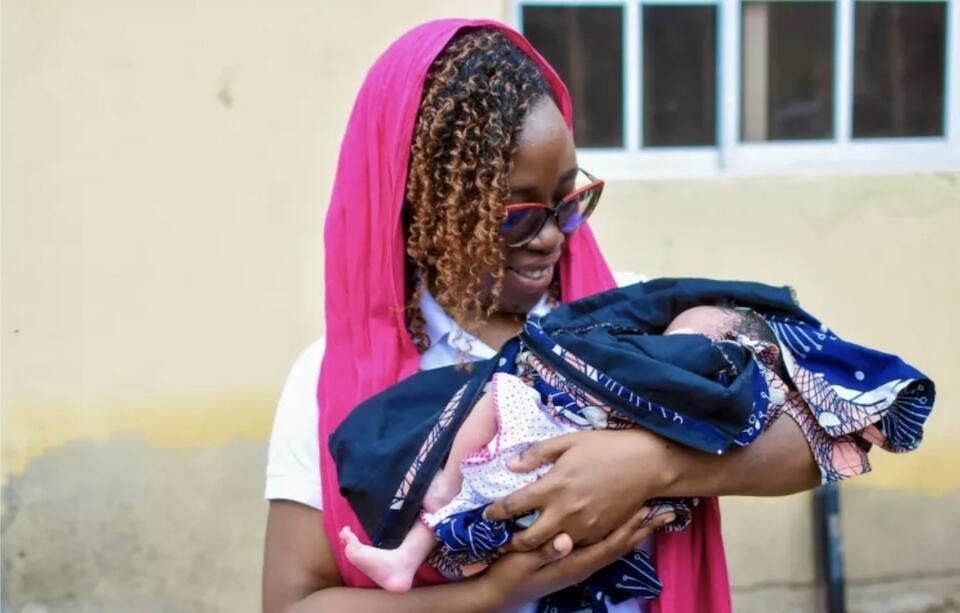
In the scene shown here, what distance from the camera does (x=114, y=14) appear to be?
3.45 m

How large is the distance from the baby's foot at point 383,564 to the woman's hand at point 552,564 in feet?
0.36

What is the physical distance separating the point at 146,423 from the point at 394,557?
2.28 meters

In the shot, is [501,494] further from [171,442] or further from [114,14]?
[114,14]

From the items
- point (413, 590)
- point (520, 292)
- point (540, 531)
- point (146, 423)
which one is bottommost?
point (146, 423)

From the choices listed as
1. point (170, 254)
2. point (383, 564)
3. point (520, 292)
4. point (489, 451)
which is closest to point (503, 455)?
point (489, 451)

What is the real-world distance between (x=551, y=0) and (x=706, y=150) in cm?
77

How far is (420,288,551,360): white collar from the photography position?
1714mm

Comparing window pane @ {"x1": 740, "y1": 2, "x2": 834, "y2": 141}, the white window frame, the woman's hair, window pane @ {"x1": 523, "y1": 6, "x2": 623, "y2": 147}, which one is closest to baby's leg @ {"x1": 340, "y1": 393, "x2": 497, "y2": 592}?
the woman's hair

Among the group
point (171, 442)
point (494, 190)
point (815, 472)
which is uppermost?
point (494, 190)

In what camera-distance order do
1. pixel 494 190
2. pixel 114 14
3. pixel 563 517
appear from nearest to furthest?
pixel 563 517 → pixel 494 190 → pixel 114 14

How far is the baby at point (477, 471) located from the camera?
4.83 feet

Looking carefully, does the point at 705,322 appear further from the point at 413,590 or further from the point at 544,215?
the point at 413,590

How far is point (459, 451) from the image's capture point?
5.00ft

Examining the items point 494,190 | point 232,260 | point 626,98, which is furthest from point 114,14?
point 494,190
